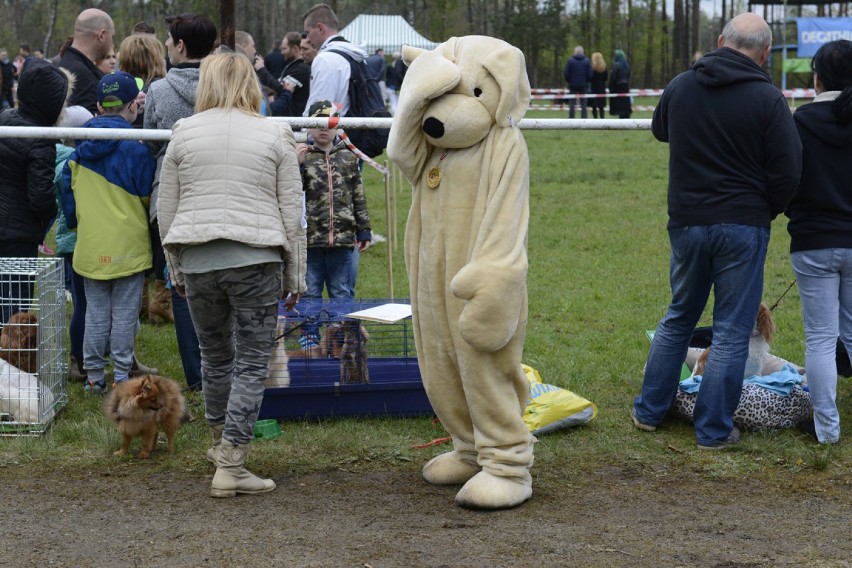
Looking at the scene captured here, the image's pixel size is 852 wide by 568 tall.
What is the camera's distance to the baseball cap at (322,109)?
6.76m

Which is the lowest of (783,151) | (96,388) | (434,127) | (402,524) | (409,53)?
(402,524)

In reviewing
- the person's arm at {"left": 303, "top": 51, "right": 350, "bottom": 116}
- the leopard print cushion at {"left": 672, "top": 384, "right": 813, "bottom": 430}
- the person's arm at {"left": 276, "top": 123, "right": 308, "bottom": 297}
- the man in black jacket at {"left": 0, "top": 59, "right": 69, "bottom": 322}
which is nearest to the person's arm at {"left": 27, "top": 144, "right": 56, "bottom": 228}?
the man in black jacket at {"left": 0, "top": 59, "right": 69, "bottom": 322}

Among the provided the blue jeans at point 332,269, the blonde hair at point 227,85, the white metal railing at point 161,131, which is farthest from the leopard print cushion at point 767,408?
the blonde hair at point 227,85

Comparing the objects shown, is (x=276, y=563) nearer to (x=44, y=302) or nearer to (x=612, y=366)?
(x=44, y=302)

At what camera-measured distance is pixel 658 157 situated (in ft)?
65.7

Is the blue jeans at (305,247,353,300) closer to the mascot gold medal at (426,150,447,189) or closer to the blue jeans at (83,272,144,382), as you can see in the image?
the blue jeans at (83,272,144,382)

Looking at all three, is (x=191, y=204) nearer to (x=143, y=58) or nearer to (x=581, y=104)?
(x=143, y=58)

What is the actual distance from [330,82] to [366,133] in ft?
1.72

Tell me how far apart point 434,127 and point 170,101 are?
2.39 m

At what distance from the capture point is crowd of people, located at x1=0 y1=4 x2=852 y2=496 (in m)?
4.66

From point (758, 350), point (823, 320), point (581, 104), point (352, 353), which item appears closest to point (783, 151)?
point (823, 320)

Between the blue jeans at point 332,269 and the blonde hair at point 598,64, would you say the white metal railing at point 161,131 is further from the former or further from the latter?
the blonde hair at point 598,64

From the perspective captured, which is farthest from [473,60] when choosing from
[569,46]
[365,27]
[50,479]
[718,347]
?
[569,46]

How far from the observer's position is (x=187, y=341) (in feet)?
21.1
